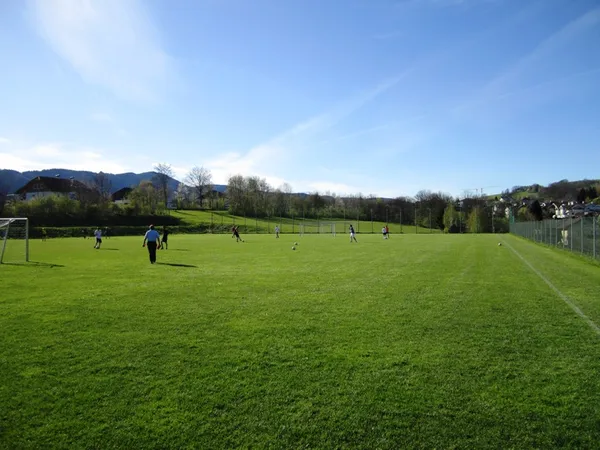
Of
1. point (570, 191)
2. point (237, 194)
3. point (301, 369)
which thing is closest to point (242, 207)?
point (237, 194)

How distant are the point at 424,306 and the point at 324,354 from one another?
412 cm

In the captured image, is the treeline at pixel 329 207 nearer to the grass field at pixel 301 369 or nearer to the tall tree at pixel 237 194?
the tall tree at pixel 237 194

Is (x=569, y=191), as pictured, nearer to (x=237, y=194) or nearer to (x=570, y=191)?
(x=570, y=191)

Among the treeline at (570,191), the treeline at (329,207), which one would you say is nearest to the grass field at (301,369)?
the treeline at (329,207)

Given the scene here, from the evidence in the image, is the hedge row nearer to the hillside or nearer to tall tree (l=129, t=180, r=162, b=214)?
tall tree (l=129, t=180, r=162, b=214)

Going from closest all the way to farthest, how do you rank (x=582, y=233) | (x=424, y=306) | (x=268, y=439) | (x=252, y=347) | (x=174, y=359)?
(x=268, y=439), (x=174, y=359), (x=252, y=347), (x=424, y=306), (x=582, y=233)

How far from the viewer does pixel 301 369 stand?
17.5 feet

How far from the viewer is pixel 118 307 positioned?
9375mm

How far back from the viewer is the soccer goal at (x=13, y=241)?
2194 cm

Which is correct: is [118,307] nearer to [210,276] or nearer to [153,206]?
[210,276]

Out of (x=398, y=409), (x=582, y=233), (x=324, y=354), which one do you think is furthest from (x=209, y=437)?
(x=582, y=233)

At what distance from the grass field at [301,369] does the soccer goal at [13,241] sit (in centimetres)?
1361

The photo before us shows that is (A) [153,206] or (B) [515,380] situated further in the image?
(A) [153,206]

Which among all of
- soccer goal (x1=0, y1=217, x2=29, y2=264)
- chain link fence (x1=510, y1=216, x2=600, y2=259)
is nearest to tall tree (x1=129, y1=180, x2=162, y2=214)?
soccer goal (x1=0, y1=217, x2=29, y2=264)
